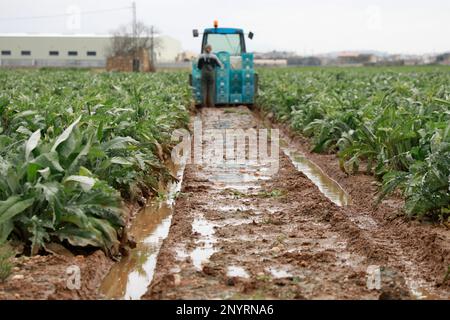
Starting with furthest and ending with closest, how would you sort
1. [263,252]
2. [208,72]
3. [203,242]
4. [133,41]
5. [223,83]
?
[133,41] < [223,83] < [208,72] < [203,242] < [263,252]

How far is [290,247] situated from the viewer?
20.0 feet

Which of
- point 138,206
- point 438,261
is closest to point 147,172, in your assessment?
point 138,206

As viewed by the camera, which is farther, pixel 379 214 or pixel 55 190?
pixel 379 214

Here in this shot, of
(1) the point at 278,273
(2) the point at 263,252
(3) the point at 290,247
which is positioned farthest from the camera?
(3) the point at 290,247

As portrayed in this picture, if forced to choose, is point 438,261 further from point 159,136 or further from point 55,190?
point 159,136

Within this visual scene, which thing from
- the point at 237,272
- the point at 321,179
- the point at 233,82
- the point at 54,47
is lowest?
the point at 54,47

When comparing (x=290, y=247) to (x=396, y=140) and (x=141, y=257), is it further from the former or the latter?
(x=396, y=140)

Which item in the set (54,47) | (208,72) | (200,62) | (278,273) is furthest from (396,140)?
(54,47)

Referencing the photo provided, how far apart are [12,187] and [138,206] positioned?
238 centimetres

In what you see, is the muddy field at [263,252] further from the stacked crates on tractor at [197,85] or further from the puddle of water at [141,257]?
the stacked crates on tractor at [197,85]

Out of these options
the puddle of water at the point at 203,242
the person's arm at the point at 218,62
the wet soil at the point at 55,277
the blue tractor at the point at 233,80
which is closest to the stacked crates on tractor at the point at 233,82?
the blue tractor at the point at 233,80

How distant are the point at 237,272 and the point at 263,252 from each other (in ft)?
2.09
